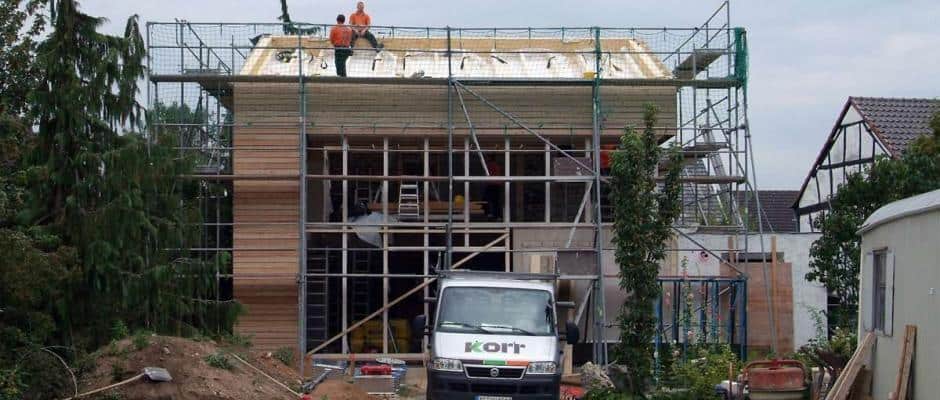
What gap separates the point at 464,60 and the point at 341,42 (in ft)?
8.61

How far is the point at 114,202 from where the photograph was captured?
17.1 metres

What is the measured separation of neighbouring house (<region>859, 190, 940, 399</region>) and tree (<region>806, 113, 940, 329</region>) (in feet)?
15.2

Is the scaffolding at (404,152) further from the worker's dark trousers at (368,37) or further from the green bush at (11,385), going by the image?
the green bush at (11,385)

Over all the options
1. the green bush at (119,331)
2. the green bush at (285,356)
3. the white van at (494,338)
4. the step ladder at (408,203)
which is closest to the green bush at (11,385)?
the green bush at (119,331)

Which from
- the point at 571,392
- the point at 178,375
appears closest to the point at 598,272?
the point at 571,392

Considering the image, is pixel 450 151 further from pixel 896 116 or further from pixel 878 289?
pixel 896 116

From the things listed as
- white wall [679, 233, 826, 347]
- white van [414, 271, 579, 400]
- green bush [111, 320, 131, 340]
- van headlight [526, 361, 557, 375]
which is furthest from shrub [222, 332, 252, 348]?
white wall [679, 233, 826, 347]

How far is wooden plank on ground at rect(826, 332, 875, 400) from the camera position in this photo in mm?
13336

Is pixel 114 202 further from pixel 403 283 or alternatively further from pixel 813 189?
pixel 813 189

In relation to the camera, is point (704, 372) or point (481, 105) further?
point (481, 105)

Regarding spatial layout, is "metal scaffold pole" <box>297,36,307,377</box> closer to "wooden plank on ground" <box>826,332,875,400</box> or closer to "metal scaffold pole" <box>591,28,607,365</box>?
"metal scaffold pole" <box>591,28,607,365</box>

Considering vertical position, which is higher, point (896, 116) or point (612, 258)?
point (896, 116)

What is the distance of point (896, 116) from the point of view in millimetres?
30609

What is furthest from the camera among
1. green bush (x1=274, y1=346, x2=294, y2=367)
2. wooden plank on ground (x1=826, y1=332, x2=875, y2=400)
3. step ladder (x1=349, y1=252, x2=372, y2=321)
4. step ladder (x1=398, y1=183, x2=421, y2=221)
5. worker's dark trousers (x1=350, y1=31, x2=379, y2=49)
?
step ladder (x1=349, y1=252, x2=372, y2=321)
